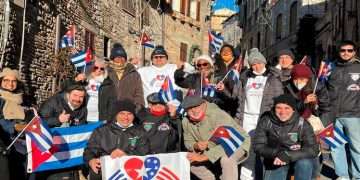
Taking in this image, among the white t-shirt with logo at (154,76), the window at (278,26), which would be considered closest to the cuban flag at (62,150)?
the white t-shirt with logo at (154,76)

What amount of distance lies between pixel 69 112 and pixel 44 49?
8.59 meters

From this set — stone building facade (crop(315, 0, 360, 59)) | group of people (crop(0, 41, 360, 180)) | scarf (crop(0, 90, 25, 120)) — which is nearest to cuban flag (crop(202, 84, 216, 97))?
group of people (crop(0, 41, 360, 180))

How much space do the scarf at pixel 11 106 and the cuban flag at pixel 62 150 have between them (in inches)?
17.5

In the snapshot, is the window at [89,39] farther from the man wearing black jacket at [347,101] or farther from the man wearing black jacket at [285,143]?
the man wearing black jacket at [285,143]

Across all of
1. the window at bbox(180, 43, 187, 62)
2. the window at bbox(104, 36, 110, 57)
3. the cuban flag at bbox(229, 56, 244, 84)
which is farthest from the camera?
the window at bbox(180, 43, 187, 62)

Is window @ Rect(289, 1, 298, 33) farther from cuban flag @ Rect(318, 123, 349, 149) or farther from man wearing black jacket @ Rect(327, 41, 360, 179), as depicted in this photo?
cuban flag @ Rect(318, 123, 349, 149)

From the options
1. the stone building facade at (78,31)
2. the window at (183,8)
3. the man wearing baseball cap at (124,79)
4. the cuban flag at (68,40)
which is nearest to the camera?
the man wearing baseball cap at (124,79)

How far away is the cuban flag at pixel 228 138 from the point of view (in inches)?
265

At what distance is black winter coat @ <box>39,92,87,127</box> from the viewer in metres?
7.08

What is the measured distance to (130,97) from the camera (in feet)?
27.7

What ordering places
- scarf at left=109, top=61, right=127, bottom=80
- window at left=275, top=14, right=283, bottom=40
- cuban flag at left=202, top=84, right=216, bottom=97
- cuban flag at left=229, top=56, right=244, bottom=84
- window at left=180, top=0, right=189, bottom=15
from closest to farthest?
cuban flag at left=229, top=56, right=244, bottom=84, cuban flag at left=202, top=84, right=216, bottom=97, scarf at left=109, top=61, right=127, bottom=80, window at left=180, top=0, right=189, bottom=15, window at left=275, top=14, right=283, bottom=40

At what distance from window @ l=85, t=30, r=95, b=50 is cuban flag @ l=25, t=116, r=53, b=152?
12.4m

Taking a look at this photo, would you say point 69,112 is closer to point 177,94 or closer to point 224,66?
point 177,94

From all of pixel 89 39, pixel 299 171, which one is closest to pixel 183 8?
pixel 89 39
